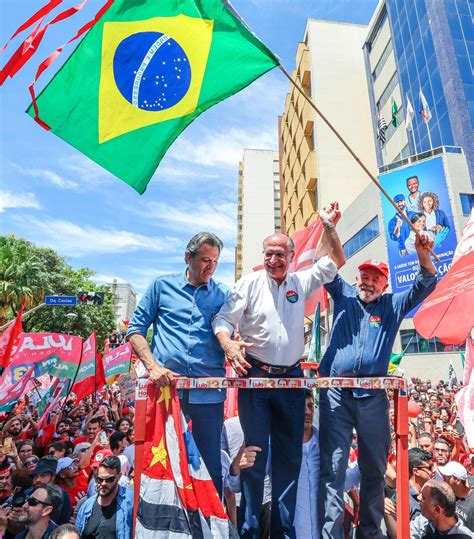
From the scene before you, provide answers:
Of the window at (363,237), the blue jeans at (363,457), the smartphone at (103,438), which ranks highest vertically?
the window at (363,237)

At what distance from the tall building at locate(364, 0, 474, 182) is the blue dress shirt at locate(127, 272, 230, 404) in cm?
2384

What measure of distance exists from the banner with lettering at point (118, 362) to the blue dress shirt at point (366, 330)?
35.8 ft

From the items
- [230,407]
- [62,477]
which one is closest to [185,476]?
[230,407]

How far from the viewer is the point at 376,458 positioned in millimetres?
2895

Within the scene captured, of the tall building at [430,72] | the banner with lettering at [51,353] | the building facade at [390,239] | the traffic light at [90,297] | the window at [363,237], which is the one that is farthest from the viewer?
the window at [363,237]

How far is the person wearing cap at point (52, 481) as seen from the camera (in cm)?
444

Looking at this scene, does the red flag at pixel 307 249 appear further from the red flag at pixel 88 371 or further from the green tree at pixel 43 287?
the green tree at pixel 43 287

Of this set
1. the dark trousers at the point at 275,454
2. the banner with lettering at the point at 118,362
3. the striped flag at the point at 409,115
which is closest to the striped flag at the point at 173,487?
the dark trousers at the point at 275,454

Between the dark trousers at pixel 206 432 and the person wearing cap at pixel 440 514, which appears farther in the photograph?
the person wearing cap at pixel 440 514

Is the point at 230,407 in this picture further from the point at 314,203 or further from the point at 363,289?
the point at 314,203

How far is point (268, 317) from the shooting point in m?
3.00

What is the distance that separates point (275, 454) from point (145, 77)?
3.19 metres

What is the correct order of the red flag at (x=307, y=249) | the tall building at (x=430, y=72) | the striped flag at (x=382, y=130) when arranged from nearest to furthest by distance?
the red flag at (x=307, y=249) → the tall building at (x=430, y=72) → the striped flag at (x=382, y=130)

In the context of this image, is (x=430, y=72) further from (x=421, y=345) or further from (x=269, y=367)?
(x=269, y=367)
